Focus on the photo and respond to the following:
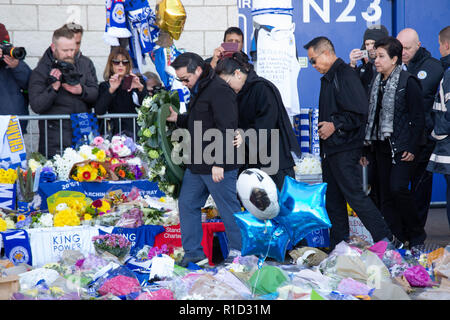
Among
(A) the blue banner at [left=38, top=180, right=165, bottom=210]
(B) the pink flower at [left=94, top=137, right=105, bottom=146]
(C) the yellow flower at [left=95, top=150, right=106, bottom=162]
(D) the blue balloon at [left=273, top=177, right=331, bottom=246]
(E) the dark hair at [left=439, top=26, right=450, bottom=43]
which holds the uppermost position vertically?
(E) the dark hair at [left=439, top=26, right=450, bottom=43]

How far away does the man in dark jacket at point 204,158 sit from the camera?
18.1 ft

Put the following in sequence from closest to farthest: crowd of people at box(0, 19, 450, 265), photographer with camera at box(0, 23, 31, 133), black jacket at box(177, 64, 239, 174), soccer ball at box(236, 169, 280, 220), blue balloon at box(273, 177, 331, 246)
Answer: soccer ball at box(236, 169, 280, 220), blue balloon at box(273, 177, 331, 246), black jacket at box(177, 64, 239, 174), crowd of people at box(0, 19, 450, 265), photographer with camera at box(0, 23, 31, 133)

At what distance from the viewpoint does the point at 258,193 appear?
4.27 metres

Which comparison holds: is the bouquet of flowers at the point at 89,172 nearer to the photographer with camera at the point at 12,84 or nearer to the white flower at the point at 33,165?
the white flower at the point at 33,165

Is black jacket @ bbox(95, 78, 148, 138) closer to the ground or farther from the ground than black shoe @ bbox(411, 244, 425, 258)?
farther from the ground

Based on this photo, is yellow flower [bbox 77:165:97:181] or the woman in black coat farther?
yellow flower [bbox 77:165:97:181]

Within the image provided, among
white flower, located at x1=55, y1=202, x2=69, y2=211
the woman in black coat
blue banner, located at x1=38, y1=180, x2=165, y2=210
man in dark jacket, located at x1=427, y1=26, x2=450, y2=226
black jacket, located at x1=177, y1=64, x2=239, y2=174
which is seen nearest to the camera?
black jacket, located at x1=177, y1=64, x2=239, y2=174

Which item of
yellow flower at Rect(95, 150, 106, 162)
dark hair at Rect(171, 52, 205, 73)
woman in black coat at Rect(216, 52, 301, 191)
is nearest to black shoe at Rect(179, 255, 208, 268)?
woman in black coat at Rect(216, 52, 301, 191)

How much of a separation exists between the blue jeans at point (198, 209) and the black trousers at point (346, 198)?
2.93 ft

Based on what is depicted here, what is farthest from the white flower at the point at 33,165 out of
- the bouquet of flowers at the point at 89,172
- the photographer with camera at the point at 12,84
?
the photographer with camera at the point at 12,84

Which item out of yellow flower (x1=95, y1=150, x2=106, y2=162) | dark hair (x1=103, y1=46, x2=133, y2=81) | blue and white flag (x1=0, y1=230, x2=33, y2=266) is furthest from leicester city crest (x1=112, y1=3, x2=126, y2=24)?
blue and white flag (x1=0, y1=230, x2=33, y2=266)

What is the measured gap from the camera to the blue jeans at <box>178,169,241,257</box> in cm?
563

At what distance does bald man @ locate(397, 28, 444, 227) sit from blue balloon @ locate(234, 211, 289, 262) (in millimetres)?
2452

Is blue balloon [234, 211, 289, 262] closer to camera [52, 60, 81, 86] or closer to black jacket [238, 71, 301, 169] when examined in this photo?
black jacket [238, 71, 301, 169]
